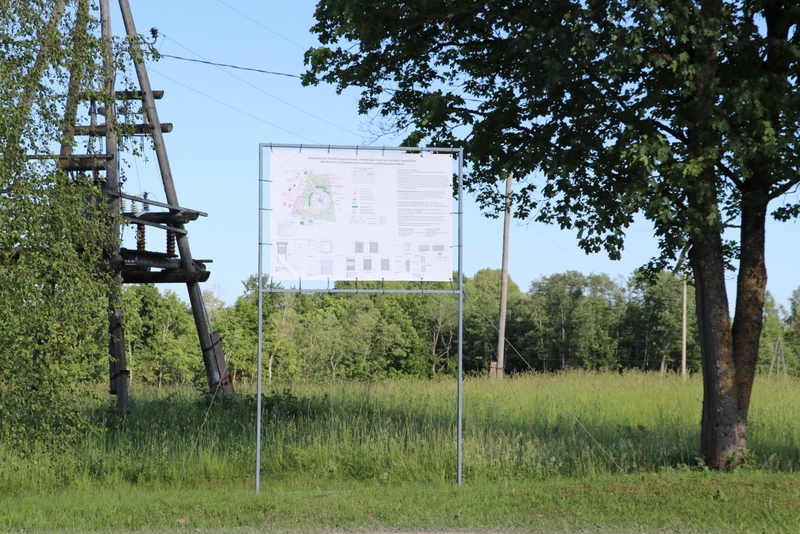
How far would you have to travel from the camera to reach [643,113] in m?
11.2

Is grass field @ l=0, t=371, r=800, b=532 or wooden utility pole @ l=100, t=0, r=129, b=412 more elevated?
wooden utility pole @ l=100, t=0, r=129, b=412

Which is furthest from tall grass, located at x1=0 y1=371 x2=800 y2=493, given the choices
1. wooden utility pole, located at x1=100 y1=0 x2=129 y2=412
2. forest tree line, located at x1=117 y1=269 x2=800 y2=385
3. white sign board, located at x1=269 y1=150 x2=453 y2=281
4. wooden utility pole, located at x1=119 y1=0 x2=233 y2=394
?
forest tree line, located at x1=117 y1=269 x2=800 y2=385

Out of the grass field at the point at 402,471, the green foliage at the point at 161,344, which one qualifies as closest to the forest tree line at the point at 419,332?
the green foliage at the point at 161,344

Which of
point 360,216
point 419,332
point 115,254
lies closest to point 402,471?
point 360,216

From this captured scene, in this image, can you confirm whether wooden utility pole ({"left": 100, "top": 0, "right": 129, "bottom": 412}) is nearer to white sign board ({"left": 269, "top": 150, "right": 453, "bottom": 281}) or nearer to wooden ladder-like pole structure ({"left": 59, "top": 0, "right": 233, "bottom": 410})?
wooden ladder-like pole structure ({"left": 59, "top": 0, "right": 233, "bottom": 410})

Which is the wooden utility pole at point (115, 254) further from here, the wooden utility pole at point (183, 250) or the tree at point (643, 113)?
the tree at point (643, 113)

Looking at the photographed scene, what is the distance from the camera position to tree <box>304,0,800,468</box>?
10695mm

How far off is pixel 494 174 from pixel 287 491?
20.0 feet

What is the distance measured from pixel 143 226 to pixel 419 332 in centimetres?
6151

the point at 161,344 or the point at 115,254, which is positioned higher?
the point at 115,254

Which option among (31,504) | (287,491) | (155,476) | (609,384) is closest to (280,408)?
(155,476)

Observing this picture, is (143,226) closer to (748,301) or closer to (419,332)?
(748,301)

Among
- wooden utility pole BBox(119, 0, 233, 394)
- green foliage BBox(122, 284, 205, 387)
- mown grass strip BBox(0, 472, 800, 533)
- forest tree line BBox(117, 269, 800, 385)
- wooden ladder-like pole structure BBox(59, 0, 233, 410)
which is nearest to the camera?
mown grass strip BBox(0, 472, 800, 533)

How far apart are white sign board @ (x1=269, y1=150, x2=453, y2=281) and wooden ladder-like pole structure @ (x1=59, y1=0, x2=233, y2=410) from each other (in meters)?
4.30
